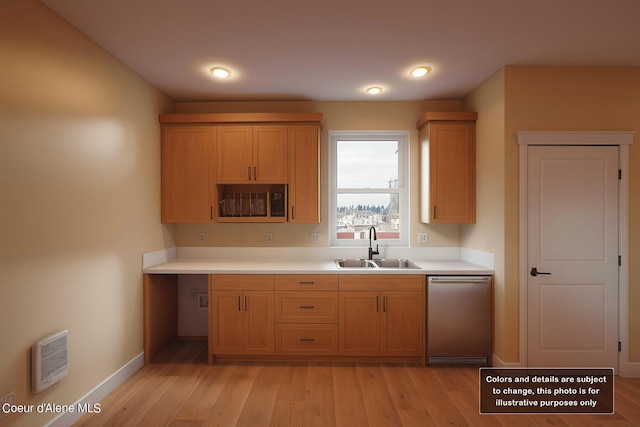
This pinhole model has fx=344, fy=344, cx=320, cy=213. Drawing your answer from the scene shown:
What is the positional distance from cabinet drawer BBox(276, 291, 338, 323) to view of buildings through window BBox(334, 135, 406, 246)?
95 centimetres

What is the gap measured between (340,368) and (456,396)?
39.2 inches

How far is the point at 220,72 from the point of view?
121 inches

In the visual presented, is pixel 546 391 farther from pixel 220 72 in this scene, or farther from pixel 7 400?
pixel 220 72

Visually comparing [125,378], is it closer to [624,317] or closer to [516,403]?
[516,403]

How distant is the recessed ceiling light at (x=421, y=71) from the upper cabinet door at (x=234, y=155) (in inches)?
66.7

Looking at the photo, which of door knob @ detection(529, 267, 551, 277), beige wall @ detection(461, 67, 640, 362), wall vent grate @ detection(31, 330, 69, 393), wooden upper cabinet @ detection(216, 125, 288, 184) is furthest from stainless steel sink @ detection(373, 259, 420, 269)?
wall vent grate @ detection(31, 330, 69, 393)

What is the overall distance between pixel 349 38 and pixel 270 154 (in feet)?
4.75

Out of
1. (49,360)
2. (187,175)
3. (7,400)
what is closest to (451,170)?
(187,175)

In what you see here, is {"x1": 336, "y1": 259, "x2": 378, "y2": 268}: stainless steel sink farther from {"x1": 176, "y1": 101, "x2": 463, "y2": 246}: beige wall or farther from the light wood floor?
the light wood floor

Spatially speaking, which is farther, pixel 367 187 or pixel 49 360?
pixel 367 187

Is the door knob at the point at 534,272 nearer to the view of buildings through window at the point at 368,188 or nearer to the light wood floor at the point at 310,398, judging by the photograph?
the light wood floor at the point at 310,398

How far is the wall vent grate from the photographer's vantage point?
1.97m

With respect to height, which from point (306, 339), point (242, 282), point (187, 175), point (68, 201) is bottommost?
point (306, 339)

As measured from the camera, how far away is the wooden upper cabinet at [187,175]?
359 cm
